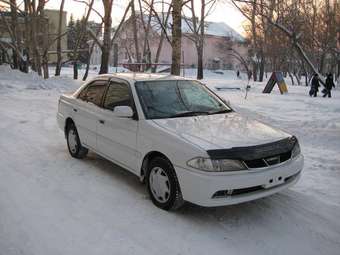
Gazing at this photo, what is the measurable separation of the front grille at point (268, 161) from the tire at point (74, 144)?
321 cm

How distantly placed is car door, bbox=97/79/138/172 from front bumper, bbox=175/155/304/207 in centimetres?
101

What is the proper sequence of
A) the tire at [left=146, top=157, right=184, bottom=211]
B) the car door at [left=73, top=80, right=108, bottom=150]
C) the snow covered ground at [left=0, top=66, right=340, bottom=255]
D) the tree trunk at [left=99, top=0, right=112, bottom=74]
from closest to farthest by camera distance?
the snow covered ground at [left=0, top=66, right=340, bottom=255], the tire at [left=146, top=157, right=184, bottom=211], the car door at [left=73, top=80, right=108, bottom=150], the tree trunk at [left=99, top=0, right=112, bottom=74]

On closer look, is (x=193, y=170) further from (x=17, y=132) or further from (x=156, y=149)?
(x=17, y=132)

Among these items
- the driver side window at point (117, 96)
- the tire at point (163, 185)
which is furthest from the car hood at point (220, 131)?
the driver side window at point (117, 96)

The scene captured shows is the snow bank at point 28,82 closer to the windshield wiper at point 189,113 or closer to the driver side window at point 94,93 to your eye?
the driver side window at point 94,93

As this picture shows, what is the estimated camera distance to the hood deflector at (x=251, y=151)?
4207 millimetres

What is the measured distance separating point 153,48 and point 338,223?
69610 mm

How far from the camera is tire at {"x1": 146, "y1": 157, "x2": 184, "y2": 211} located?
Answer: 4.54 meters

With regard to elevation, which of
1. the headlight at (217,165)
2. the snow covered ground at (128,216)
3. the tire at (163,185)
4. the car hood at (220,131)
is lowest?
the snow covered ground at (128,216)

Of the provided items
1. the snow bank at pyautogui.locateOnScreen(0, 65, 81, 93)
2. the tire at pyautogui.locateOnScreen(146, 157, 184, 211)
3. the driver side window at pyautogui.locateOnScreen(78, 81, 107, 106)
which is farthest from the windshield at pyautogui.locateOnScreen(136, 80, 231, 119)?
the snow bank at pyautogui.locateOnScreen(0, 65, 81, 93)

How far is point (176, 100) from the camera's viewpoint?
18.3ft

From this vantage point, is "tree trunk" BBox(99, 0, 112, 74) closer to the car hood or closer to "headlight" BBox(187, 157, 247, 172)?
the car hood

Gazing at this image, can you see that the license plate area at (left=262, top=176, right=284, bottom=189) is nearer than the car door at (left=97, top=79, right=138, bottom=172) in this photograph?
Yes

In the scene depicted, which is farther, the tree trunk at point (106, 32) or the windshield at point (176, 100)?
the tree trunk at point (106, 32)
